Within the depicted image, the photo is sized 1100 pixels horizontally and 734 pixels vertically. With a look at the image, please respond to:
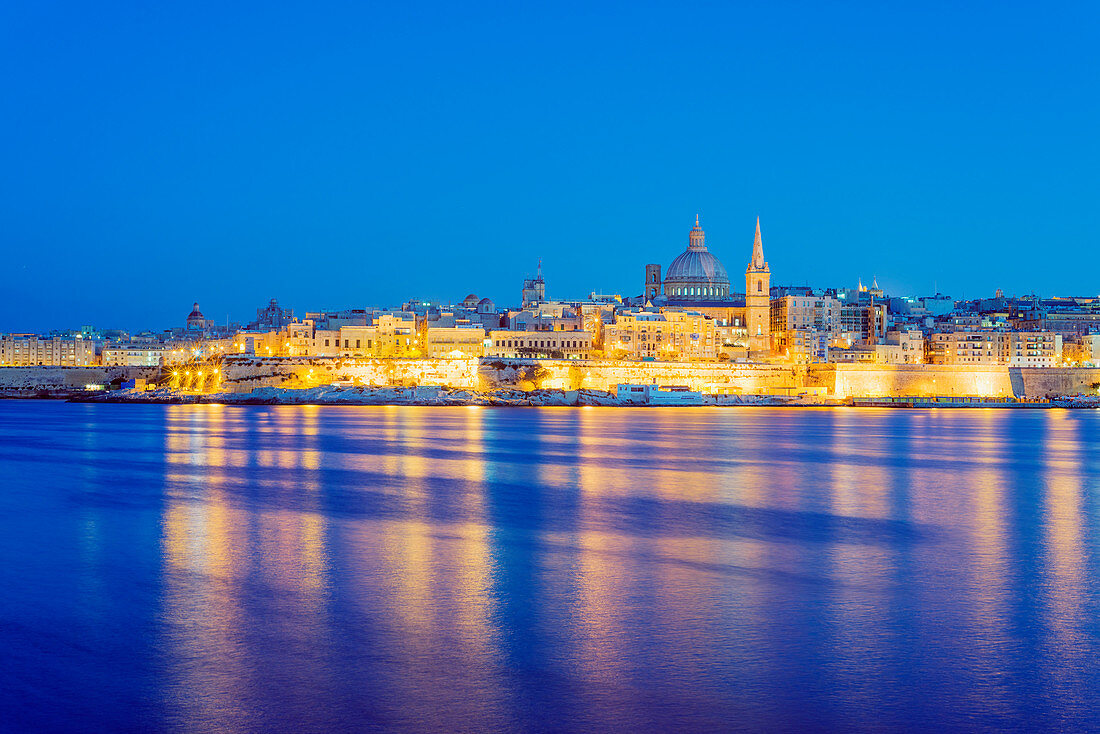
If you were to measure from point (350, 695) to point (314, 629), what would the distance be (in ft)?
3.99

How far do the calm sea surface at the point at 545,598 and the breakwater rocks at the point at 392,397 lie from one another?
962 inches

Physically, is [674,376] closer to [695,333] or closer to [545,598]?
[695,333]

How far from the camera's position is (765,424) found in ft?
92.7

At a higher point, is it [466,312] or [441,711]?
[466,312]

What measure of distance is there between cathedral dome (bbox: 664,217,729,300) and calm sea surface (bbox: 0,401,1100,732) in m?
42.8

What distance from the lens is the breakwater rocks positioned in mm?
39531

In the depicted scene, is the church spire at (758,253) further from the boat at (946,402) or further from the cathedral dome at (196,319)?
the cathedral dome at (196,319)

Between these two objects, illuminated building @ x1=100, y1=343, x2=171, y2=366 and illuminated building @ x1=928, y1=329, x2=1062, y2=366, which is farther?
illuminated building @ x1=100, y1=343, x2=171, y2=366

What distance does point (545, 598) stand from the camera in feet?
21.1

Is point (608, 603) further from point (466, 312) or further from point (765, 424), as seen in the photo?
point (466, 312)

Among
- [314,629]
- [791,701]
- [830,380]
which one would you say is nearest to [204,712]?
[314,629]

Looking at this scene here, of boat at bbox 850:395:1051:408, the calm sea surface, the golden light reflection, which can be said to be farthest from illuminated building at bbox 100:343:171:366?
the golden light reflection

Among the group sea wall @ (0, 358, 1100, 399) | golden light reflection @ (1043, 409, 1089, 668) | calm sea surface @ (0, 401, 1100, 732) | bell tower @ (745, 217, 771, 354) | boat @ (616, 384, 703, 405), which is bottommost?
golden light reflection @ (1043, 409, 1089, 668)

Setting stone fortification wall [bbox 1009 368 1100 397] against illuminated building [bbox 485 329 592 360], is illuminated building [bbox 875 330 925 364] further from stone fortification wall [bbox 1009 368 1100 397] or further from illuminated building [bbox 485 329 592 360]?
illuminated building [bbox 485 329 592 360]
